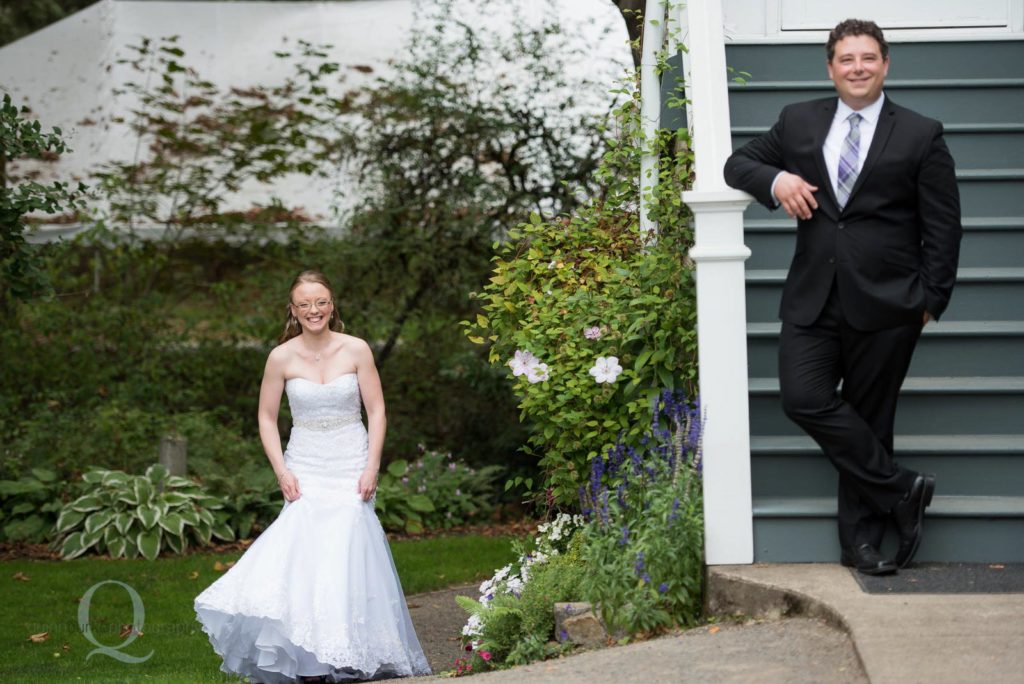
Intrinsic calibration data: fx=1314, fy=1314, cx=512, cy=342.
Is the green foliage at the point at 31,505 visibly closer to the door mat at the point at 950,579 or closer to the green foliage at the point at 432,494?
the green foliage at the point at 432,494

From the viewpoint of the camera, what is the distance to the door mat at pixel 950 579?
14.9 feet

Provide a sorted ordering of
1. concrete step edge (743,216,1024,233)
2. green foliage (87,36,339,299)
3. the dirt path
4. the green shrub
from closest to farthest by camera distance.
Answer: concrete step edge (743,216,1024,233)
the dirt path
the green shrub
green foliage (87,36,339,299)

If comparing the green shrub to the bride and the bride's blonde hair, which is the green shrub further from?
the bride

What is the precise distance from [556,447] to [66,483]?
5266 millimetres

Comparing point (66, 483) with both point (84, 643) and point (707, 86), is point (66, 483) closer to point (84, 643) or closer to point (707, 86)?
→ point (84, 643)

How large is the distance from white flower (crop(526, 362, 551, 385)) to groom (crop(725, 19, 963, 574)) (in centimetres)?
135

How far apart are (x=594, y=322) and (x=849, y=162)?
1566 millimetres

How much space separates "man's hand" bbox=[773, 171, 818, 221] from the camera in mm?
4652

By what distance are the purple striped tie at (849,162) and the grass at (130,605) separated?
3482mm

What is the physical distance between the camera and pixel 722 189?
496cm

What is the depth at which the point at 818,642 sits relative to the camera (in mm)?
4227

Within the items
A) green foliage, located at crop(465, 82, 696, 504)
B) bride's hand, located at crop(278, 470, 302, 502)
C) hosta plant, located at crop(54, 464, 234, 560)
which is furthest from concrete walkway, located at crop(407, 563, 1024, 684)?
hosta plant, located at crop(54, 464, 234, 560)

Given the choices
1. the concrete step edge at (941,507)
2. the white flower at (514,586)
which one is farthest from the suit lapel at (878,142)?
the white flower at (514,586)

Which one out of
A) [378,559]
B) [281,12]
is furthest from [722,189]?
[281,12]
